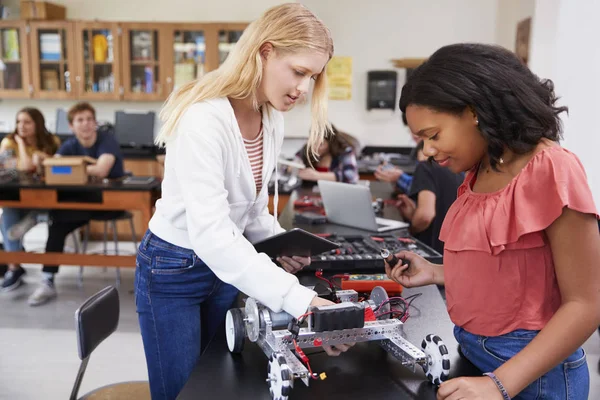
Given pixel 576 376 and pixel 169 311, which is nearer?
pixel 576 376

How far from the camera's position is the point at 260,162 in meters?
1.30

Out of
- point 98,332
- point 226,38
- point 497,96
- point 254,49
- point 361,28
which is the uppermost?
point 361,28

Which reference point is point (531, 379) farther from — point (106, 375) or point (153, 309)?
point (106, 375)

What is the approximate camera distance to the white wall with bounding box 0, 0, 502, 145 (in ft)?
17.9

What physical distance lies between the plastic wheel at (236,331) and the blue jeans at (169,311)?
246mm

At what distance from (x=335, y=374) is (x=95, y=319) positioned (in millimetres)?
771

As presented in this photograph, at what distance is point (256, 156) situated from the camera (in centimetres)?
129

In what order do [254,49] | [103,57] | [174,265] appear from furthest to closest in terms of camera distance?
[103,57] → [174,265] → [254,49]

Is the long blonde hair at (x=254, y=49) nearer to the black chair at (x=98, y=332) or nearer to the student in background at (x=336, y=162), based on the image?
the black chair at (x=98, y=332)

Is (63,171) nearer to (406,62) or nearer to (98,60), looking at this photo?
(98,60)

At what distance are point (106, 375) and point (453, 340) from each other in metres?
1.98

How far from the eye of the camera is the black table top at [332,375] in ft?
2.82

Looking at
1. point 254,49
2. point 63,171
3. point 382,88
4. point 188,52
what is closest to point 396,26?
point 382,88

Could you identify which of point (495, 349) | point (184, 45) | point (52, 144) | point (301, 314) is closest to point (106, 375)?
point (301, 314)
